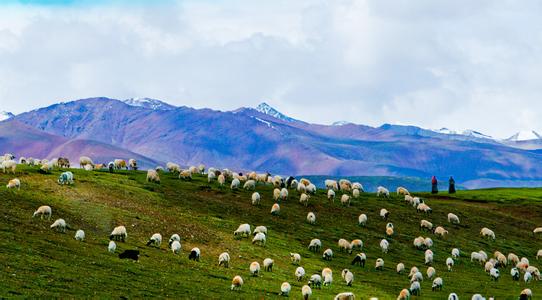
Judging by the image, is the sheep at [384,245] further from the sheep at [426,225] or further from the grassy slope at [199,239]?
the sheep at [426,225]

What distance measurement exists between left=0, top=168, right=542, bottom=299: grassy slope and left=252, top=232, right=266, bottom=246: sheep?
1.73 ft

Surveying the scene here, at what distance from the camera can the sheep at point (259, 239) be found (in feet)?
186

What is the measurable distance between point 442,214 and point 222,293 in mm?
52119

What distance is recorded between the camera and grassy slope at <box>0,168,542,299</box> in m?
37.6

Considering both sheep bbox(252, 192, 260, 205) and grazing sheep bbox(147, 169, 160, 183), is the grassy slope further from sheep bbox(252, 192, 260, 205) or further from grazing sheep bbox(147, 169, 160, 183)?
grazing sheep bbox(147, 169, 160, 183)

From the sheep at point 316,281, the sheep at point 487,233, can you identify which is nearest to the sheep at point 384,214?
the sheep at point 487,233

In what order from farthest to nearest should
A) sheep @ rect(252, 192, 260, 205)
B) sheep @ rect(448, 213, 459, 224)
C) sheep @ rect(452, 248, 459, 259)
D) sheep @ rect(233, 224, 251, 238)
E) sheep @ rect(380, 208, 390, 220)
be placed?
sheep @ rect(448, 213, 459, 224) < sheep @ rect(380, 208, 390, 220) < sheep @ rect(252, 192, 260, 205) < sheep @ rect(452, 248, 459, 259) < sheep @ rect(233, 224, 251, 238)

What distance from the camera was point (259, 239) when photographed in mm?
56656

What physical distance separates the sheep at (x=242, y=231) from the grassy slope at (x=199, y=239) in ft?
2.56

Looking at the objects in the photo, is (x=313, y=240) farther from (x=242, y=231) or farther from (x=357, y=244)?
(x=242, y=231)

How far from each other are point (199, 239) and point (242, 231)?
4748 mm

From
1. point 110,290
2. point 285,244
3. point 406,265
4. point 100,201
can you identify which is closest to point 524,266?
point 406,265

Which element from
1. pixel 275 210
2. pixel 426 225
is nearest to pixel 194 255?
pixel 275 210

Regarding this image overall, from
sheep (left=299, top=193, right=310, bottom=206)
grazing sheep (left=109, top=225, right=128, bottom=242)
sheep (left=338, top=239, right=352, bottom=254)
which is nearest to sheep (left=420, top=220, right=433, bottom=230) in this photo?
sheep (left=299, top=193, right=310, bottom=206)
